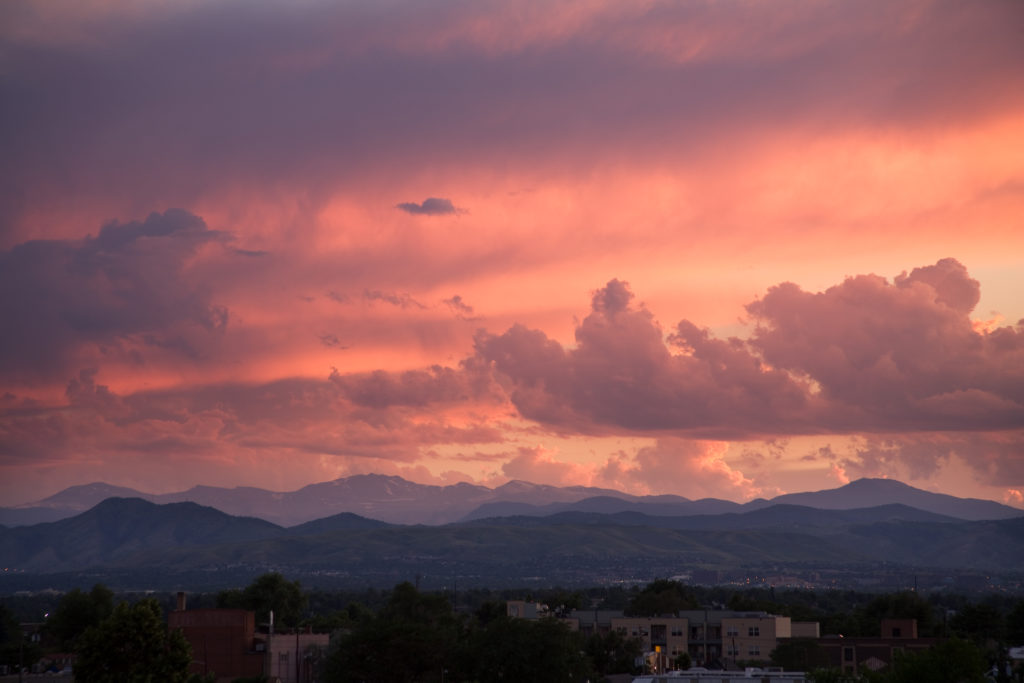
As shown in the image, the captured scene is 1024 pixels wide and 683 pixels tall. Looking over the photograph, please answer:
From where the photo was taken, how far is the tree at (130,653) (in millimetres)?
103375

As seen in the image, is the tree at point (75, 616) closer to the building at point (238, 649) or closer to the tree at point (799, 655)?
the building at point (238, 649)

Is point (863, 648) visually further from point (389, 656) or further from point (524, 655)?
point (389, 656)

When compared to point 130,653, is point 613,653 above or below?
below

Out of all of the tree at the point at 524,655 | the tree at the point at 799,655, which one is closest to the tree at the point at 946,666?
the tree at the point at 524,655

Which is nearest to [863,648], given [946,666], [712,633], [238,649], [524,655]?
[712,633]

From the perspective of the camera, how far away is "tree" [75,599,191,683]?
103375 millimetres

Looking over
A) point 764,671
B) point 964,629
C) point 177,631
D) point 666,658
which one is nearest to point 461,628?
point 666,658

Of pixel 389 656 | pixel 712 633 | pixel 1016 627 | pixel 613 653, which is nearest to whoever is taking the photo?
pixel 389 656

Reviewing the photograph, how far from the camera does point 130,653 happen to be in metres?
104

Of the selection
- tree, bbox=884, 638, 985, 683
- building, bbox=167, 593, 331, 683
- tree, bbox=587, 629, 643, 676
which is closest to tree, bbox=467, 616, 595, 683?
building, bbox=167, 593, 331, 683

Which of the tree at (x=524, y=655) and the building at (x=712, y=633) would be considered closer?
the tree at (x=524, y=655)

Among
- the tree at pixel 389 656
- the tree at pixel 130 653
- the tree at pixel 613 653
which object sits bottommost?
the tree at pixel 613 653

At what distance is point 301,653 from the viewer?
14562 cm

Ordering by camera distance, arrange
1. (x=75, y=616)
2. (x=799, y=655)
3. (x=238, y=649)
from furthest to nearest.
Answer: (x=75, y=616) < (x=799, y=655) < (x=238, y=649)
